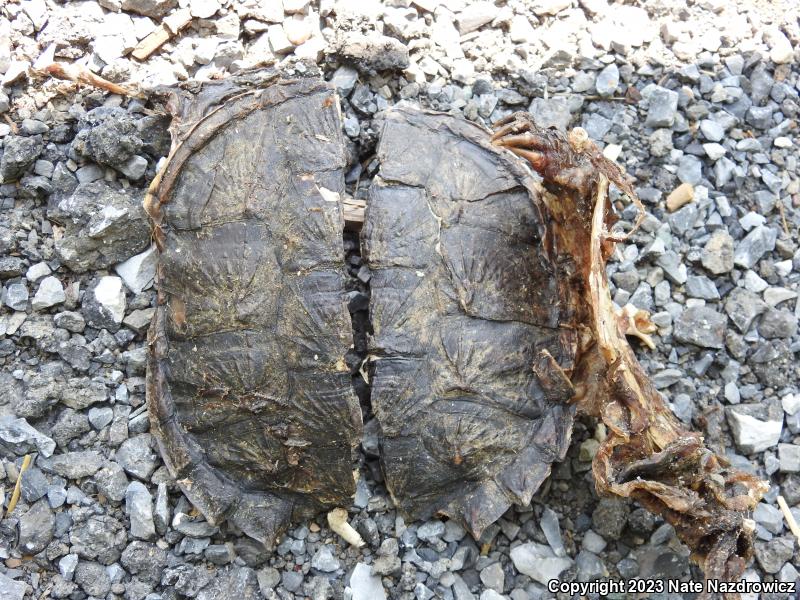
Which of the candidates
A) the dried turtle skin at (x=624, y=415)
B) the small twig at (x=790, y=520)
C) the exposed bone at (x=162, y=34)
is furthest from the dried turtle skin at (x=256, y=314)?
the small twig at (x=790, y=520)

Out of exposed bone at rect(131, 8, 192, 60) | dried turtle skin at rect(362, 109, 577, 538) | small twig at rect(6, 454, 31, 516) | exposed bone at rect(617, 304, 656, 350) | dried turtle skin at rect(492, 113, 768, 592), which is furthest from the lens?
exposed bone at rect(131, 8, 192, 60)

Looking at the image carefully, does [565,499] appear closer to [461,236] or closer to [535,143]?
[461,236]

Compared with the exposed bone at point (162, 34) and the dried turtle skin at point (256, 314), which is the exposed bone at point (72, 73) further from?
the dried turtle skin at point (256, 314)

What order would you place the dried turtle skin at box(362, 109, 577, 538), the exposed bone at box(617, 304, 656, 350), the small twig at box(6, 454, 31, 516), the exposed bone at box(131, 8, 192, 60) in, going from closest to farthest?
1. the dried turtle skin at box(362, 109, 577, 538)
2. the small twig at box(6, 454, 31, 516)
3. the exposed bone at box(617, 304, 656, 350)
4. the exposed bone at box(131, 8, 192, 60)

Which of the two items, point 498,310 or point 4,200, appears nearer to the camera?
point 498,310

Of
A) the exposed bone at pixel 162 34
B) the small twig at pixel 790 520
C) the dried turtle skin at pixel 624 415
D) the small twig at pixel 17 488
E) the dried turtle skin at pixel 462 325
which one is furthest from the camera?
the exposed bone at pixel 162 34

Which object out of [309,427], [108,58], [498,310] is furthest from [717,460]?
[108,58]

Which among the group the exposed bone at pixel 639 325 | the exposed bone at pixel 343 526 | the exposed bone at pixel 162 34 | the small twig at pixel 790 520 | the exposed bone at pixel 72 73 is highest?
the exposed bone at pixel 162 34

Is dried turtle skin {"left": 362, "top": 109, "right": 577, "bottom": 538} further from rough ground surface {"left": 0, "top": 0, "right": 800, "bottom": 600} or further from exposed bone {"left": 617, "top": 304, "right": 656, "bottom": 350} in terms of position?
exposed bone {"left": 617, "top": 304, "right": 656, "bottom": 350}

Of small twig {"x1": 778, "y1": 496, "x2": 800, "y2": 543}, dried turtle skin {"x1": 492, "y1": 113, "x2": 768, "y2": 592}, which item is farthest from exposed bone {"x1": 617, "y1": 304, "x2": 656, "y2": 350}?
small twig {"x1": 778, "y1": 496, "x2": 800, "y2": 543}
